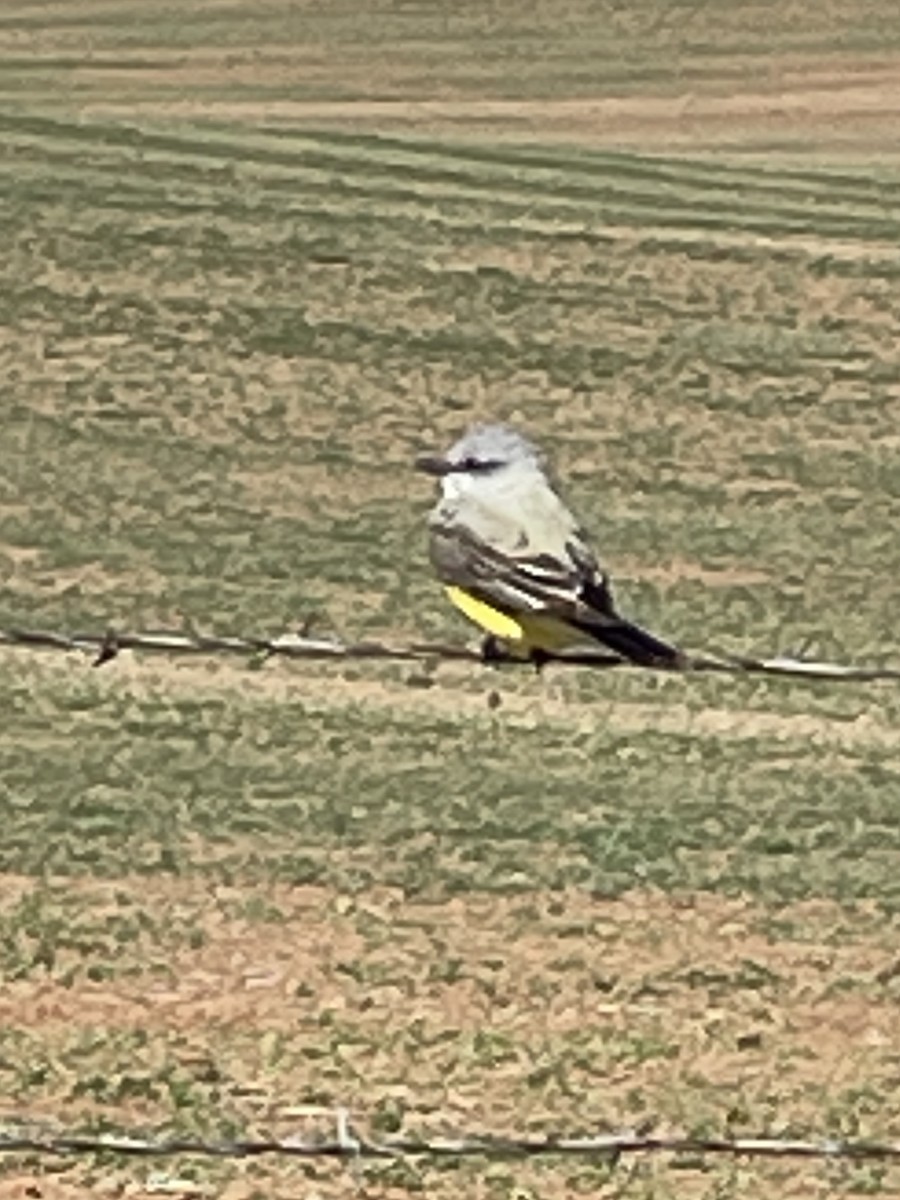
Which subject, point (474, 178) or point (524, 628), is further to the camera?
point (474, 178)

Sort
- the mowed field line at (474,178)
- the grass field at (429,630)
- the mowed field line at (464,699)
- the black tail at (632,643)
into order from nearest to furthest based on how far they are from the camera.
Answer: the black tail at (632,643) → the grass field at (429,630) → the mowed field line at (464,699) → the mowed field line at (474,178)

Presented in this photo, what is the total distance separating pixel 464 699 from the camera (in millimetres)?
15461

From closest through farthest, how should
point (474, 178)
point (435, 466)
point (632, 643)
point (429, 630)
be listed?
point (632, 643) → point (435, 466) → point (429, 630) → point (474, 178)

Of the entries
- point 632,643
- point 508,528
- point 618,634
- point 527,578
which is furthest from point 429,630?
point 632,643

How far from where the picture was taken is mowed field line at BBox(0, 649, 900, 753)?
49.5ft

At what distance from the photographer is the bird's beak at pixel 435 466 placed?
19.5 ft

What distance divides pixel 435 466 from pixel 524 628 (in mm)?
297

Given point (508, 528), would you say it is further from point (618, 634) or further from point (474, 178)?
point (474, 178)

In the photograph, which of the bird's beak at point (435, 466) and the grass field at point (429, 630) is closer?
the bird's beak at point (435, 466)

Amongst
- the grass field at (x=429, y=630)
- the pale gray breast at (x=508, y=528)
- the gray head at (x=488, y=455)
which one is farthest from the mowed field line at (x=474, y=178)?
the pale gray breast at (x=508, y=528)

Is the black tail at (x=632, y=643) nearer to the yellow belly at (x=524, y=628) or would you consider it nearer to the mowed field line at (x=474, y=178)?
the yellow belly at (x=524, y=628)

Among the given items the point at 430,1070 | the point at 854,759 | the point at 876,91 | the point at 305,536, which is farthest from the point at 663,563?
the point at 876,91

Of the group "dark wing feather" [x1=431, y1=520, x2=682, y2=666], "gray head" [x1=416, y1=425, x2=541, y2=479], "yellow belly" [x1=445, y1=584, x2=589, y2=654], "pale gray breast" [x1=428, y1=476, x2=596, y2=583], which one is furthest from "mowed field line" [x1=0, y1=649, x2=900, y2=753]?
"dark wing feather" [x1=431, y1=520, x2=682, y2=666]

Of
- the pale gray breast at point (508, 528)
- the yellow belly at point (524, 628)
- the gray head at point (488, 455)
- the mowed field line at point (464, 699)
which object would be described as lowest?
the yellow belly at point (524, 628)
